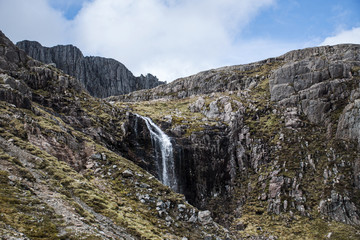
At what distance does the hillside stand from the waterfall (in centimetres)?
56

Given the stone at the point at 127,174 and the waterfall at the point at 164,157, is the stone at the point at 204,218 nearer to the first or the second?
the stone at the point at 127,174

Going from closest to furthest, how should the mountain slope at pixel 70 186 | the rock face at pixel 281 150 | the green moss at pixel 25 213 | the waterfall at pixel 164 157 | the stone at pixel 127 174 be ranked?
the green moss at pixel 25 213 → the mountain slope at pixel 70 186 → the stone at pixel 127 174 → the rock face at pixel 281 150 → the waterfall at pixel 164 157

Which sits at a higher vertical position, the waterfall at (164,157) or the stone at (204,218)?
the waterfall at (164,157)

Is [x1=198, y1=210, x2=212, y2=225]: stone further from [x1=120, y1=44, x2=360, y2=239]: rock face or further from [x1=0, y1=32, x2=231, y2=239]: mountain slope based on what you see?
[x1=120, y1=44, x2=360, y2=239]: rock face

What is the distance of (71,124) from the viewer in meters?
56.2

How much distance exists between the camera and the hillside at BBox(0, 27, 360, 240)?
28.5 meters

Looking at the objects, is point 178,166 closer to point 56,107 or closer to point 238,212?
point 238,212

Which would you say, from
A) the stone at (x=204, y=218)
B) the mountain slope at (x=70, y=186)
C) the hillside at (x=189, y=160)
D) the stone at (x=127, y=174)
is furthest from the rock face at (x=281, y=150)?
the stone at (x=127, y=174)

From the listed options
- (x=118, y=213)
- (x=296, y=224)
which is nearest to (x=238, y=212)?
(x=296, y=224)

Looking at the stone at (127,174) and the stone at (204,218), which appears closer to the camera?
the stone at (204,218)

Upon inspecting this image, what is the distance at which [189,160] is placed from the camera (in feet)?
236

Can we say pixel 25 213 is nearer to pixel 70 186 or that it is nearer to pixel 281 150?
pixel 70 186

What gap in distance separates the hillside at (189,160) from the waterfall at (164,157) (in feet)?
1.83

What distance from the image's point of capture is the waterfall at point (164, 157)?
64787mm
